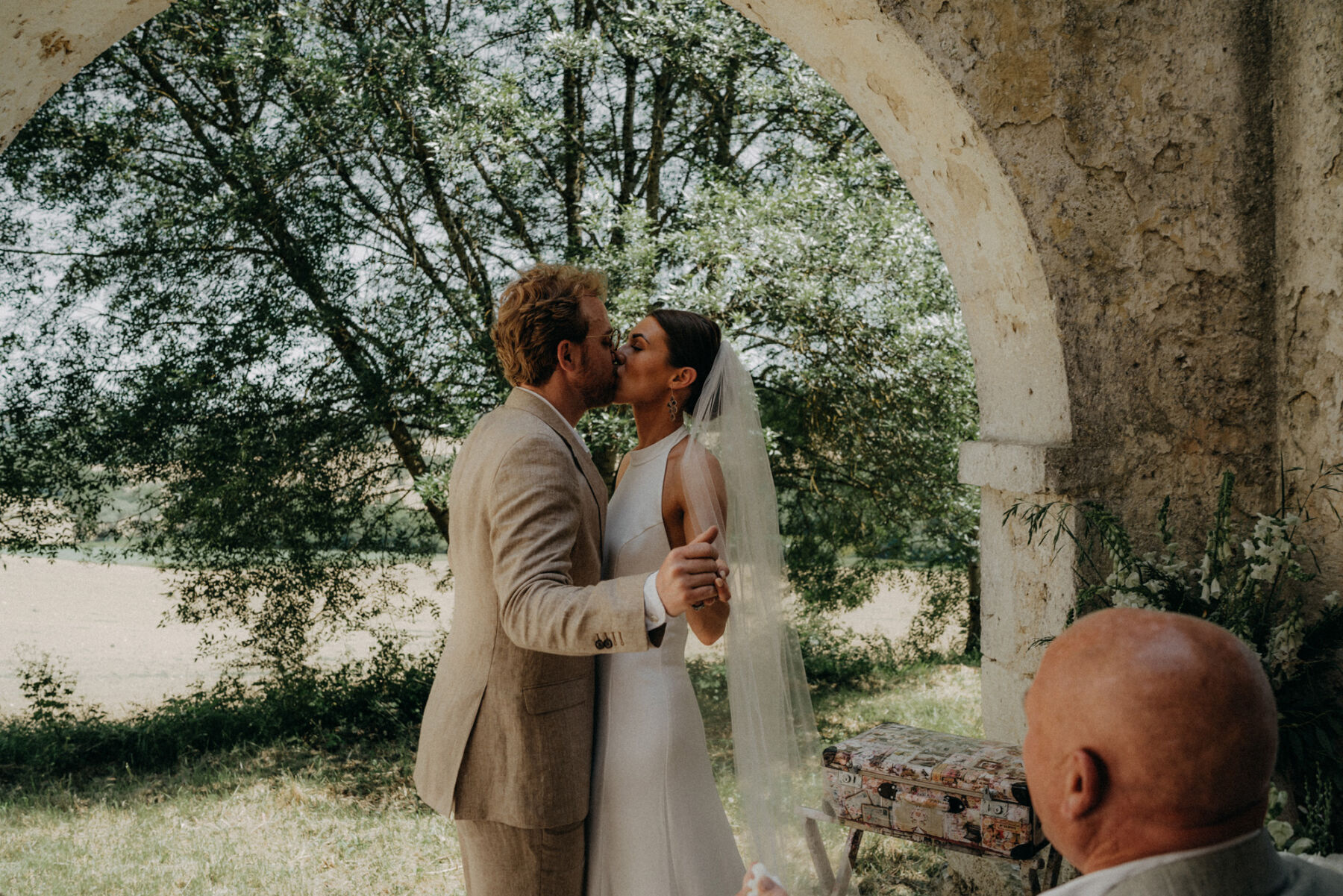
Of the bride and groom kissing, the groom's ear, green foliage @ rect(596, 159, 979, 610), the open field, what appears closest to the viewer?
the bride and groom kissing

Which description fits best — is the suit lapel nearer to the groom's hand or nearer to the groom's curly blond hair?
the groom's curly blond hair

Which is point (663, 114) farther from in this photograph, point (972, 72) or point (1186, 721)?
point (1186, 721)

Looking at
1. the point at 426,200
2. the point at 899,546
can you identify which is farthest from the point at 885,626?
the point at 426,200

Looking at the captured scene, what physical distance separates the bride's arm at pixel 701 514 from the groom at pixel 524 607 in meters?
0.18

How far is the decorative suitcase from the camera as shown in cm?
224

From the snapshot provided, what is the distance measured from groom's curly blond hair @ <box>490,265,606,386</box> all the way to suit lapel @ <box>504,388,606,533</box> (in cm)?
5

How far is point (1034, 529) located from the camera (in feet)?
7.96

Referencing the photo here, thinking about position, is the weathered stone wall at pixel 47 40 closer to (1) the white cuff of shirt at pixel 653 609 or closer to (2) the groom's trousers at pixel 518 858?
(1) the white cuff of shirt at pixel 653 609

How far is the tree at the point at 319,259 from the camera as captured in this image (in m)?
5.30

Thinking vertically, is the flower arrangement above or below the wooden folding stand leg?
above

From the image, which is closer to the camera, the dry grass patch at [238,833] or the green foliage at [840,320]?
the dry grass patch at [238,833]

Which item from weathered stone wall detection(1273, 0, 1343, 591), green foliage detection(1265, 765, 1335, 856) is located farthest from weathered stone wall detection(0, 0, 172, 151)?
green foliage detection(1265, 765, 1335, 856)

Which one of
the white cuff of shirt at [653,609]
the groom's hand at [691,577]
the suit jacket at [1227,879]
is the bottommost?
the suit jacket at [1227,879]

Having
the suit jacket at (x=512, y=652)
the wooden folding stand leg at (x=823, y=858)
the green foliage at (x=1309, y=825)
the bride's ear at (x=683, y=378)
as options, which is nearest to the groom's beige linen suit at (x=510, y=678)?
the suit jacket at (x=512, y=652)
